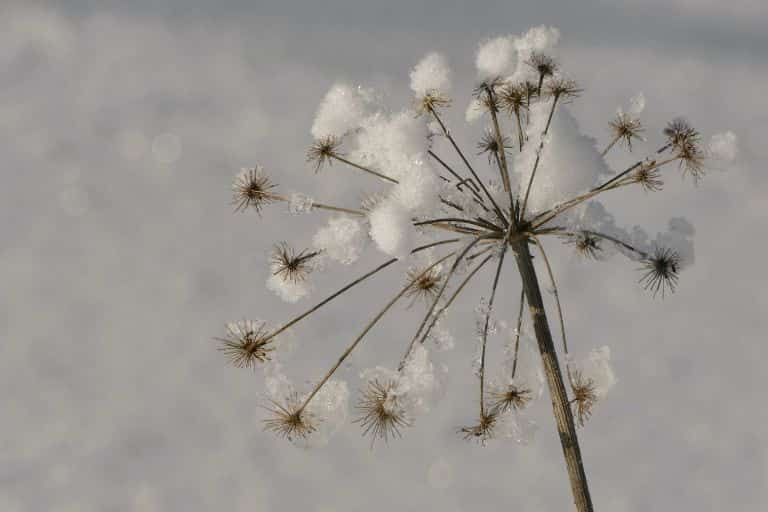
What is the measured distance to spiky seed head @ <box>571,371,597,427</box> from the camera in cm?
812

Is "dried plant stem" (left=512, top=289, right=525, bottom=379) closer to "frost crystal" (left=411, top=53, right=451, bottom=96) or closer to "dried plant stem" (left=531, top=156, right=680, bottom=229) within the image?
"dried plant stem" (left=531, top=156, right=680, bottom=229)

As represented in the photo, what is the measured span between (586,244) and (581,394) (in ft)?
4.92

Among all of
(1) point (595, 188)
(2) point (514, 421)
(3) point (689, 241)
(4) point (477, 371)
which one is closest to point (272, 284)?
(4) point (477, 371)

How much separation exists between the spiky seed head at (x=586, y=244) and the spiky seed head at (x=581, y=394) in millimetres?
1247

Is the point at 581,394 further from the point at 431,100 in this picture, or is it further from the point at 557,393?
the point at 431,100

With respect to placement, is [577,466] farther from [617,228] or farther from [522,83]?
[522,83]

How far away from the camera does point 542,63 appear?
8.96 metres

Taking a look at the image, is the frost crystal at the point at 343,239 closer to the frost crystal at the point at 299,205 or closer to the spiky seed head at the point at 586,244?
the frost crystal at the point at 299,205

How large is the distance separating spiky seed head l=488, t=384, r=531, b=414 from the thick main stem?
1.83 feet

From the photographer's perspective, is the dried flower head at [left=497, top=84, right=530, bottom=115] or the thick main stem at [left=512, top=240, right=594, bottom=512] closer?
the thick main stem at [left=512, top=240, right=594, bottom=512]

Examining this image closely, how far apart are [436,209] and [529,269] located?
3.32 feet

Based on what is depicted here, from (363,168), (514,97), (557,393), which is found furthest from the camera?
(514,97)

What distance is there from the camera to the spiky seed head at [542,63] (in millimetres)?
8953

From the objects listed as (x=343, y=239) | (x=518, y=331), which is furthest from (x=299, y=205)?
(x=518, y=331)
